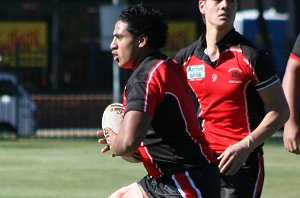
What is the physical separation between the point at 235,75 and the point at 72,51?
28.3 meters

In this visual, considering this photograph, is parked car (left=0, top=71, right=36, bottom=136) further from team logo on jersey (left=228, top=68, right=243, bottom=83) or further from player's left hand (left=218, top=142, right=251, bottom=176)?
player's left hand (left=218, top=142, right=251, bottom=176)

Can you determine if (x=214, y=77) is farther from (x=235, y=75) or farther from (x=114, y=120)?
(x=114, y=120)

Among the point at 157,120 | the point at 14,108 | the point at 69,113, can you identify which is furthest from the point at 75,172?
the point at 69,113

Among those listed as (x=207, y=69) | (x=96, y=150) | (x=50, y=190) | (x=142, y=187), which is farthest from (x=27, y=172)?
(x=142, y=187)

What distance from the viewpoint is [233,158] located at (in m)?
6.57

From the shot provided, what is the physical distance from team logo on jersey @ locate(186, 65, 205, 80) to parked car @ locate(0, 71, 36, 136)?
690 inches

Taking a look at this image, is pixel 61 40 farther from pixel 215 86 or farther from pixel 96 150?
pixel 215 86

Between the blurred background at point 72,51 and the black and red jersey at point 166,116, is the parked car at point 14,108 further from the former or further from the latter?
the black and red jersey at point 166,116

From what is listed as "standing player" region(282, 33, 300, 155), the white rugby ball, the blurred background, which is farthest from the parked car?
the white rugby ball

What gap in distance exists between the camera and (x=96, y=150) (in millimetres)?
19953

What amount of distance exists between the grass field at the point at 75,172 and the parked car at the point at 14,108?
3.43 meters

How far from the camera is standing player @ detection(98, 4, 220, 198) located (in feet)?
18.8

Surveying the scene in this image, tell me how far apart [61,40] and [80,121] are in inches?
344

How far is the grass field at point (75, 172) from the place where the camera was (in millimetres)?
13023
